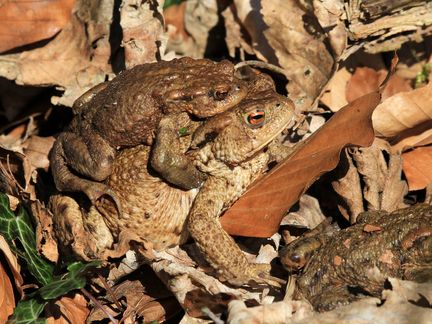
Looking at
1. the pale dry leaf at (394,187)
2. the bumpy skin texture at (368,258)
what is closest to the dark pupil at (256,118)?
the bumpy skin texture at (368,258)

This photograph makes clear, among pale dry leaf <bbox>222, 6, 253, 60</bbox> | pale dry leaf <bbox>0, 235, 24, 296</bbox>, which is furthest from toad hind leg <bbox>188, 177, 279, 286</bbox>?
pale dry leaf <bbox>222, 6, 253, 60</bbox>

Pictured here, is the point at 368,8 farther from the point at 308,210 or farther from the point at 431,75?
the point at 308,210

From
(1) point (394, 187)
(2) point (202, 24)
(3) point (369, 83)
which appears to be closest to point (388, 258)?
(1) point (394, 187)

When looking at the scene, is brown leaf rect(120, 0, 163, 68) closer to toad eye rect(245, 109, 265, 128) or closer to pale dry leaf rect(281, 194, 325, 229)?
toad eye rect(245, 109, 265, 128)

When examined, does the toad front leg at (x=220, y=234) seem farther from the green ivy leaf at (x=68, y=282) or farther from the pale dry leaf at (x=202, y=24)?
the pale dry leaf at (x=202, y=24)

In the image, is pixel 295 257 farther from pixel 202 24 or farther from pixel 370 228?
pixel 202 24

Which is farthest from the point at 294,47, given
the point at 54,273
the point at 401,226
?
the point at 54,273
